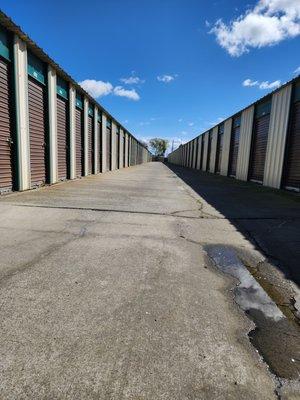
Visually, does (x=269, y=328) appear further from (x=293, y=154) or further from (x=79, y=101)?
(x=79, y=101)

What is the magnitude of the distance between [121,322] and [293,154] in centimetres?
1223

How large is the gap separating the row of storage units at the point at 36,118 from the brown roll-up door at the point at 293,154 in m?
9.98

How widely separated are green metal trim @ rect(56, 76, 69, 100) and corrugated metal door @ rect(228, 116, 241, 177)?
41.2 feet

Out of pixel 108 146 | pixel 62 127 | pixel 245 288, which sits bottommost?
pixel 245 288

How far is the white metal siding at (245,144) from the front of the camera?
17781mm

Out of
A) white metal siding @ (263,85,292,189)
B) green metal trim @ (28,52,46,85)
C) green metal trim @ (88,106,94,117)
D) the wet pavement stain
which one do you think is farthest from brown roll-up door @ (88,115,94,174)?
the wet pavement stain

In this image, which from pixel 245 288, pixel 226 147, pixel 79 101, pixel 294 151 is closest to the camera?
pixel 245 288

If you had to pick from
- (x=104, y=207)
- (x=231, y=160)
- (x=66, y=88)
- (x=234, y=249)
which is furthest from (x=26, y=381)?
(x=231, y=160)

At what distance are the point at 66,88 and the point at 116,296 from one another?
1270cm

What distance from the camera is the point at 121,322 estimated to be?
95.7 inches

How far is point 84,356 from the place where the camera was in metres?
2.00

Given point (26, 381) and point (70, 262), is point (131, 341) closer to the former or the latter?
point (26, 381)

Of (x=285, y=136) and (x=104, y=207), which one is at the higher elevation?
(x=285, y=136)

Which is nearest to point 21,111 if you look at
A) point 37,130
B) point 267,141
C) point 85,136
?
point 37,130
